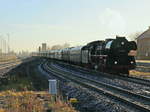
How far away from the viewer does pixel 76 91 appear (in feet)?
43.8

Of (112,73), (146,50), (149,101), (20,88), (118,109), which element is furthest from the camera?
(146,50)

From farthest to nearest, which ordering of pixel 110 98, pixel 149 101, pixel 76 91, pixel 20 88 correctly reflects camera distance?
pixel 20 88 < pixel 76 91 < pixel 110 98 < pixel 149 101

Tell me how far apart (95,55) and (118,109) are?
15925mm

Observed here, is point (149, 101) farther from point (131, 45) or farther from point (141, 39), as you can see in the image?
point (141, 39)

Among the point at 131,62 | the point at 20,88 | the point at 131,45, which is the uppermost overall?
the point at 131,45

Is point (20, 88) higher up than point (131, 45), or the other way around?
point (131, 45)

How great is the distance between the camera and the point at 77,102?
1076 centimetres

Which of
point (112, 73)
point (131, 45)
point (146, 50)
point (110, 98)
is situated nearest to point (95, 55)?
point (112, 73)

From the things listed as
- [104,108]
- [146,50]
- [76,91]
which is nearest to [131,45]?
[76,91]

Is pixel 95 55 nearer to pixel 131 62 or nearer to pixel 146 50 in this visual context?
pixel 131 62

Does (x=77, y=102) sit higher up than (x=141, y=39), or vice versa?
(x=141, y=39)

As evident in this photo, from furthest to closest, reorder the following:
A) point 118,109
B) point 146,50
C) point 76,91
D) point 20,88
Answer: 1. point 146,50
2. point 20,88
3. point 76,91
4. point 118,109

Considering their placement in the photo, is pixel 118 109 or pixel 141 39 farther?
pixel 141 39

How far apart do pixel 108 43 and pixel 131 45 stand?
2.06 meters
